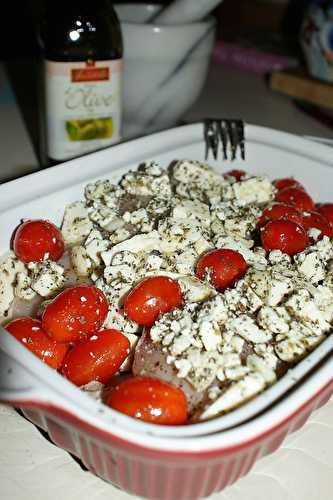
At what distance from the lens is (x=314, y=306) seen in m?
0.84

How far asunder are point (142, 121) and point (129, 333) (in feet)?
3.28

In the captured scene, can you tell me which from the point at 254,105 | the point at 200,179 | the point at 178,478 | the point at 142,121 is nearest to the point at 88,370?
the point at 178,478

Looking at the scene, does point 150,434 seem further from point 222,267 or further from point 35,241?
point 35,241

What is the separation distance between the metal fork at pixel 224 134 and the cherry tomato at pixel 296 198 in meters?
0.18

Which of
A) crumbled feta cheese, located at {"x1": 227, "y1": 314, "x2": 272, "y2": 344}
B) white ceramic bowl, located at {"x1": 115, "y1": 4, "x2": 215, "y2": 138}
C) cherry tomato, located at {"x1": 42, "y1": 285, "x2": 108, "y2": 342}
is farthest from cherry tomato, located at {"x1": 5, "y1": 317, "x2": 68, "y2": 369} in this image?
white ceramic bowl, located at {"x1": 115, "y1": 4, "x2": 215, "y2": 138}

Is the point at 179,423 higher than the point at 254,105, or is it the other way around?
the point at 179,423

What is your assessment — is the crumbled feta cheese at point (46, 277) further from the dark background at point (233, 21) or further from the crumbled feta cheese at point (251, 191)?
the dark background at point (233, 21)

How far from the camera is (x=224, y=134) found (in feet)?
4.35

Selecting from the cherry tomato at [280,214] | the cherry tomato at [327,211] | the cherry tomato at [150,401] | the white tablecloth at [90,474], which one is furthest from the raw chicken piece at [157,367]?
the cherry tomato at [327,211]

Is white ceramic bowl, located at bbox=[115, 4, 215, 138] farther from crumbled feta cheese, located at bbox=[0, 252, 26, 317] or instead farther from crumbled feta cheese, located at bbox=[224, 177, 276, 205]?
crumbled feta cheese, located at bbox=[0, 252, 26, 317]

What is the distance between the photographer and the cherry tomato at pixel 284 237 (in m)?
1.02

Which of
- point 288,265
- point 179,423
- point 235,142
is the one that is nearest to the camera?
point 179,423

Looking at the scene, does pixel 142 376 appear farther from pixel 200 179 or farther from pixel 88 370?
pixel 200 179

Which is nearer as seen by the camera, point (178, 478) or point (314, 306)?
point (178, 478)
